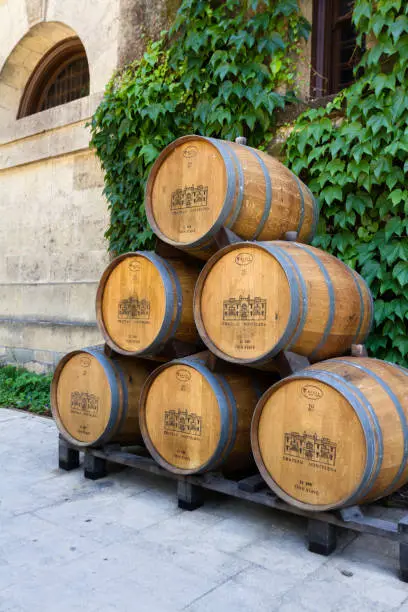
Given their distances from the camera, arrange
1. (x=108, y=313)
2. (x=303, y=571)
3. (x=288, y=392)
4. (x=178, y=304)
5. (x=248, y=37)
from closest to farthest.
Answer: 1. (x=303, y=571)
2. (x=288, y=392)
3. (x=178, y=304)
4. (x=108, y=313)
5. (x=248, y=37)

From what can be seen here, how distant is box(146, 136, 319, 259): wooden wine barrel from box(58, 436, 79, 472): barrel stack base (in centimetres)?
166

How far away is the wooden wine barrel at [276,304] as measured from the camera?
110 inches

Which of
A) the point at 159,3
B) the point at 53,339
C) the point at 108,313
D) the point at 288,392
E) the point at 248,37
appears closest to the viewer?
the point at 288,392

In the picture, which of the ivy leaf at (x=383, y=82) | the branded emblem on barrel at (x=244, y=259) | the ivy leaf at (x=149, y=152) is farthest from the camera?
the ivy leaf at (x=149, y=152)

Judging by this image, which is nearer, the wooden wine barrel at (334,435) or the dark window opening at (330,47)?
the wooden wine barrel at (334,435)

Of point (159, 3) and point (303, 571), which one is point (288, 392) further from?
point (159, 3)

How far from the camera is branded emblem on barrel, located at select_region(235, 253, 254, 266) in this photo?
9.64 ft

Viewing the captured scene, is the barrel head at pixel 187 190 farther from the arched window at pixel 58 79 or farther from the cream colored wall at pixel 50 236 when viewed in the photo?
the arched window at pixel 58 79

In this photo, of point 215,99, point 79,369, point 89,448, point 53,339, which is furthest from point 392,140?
point 53,339

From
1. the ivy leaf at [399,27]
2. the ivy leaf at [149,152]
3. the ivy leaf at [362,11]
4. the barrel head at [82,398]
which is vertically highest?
the ivy leaf at [362,11]

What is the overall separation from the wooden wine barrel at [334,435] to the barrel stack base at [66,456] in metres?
1.65

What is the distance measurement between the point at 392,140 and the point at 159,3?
130 inches

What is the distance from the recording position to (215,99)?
4934 mm

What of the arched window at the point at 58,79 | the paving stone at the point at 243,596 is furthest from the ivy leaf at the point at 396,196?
the arched window at the point at 58,79
